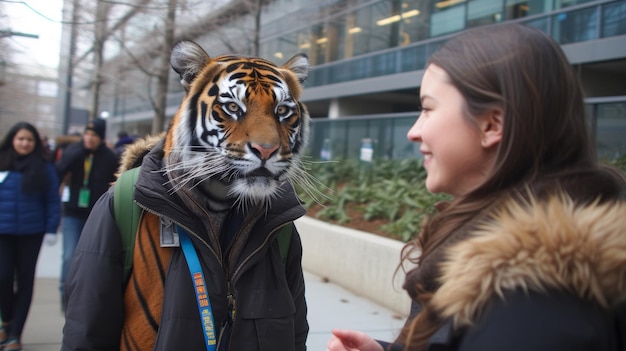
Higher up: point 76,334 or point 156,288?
point 156,288

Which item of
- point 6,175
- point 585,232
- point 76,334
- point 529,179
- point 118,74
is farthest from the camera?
point 118,74

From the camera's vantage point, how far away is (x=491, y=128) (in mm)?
1280

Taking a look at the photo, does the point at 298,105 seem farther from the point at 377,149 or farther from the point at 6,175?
the point at 377,149

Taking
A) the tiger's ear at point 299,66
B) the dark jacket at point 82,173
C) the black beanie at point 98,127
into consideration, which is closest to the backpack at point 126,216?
the tiger's ear at point 299,66

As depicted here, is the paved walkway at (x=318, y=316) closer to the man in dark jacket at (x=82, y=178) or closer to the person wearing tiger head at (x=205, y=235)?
the man in dark jacket at (x=82, y=178)

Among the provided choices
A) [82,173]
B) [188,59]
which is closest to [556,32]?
[82,173]

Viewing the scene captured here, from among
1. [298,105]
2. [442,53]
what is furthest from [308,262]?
[442,53]

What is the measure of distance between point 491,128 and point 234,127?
1019mm

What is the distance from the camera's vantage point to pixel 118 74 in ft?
48.5

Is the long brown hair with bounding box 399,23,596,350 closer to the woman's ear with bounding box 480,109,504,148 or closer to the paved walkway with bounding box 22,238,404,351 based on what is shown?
the woman's ear with bounding box 480,109,504,148

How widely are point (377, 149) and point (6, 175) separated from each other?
8337 mm

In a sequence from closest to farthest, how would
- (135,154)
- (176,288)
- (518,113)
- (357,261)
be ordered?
(518,113) → (176,288) → (135,154) → (357,261)

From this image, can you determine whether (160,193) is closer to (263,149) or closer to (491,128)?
(263,149)

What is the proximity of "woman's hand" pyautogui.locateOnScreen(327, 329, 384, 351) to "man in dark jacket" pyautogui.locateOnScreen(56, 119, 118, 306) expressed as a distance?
5.01 metres
